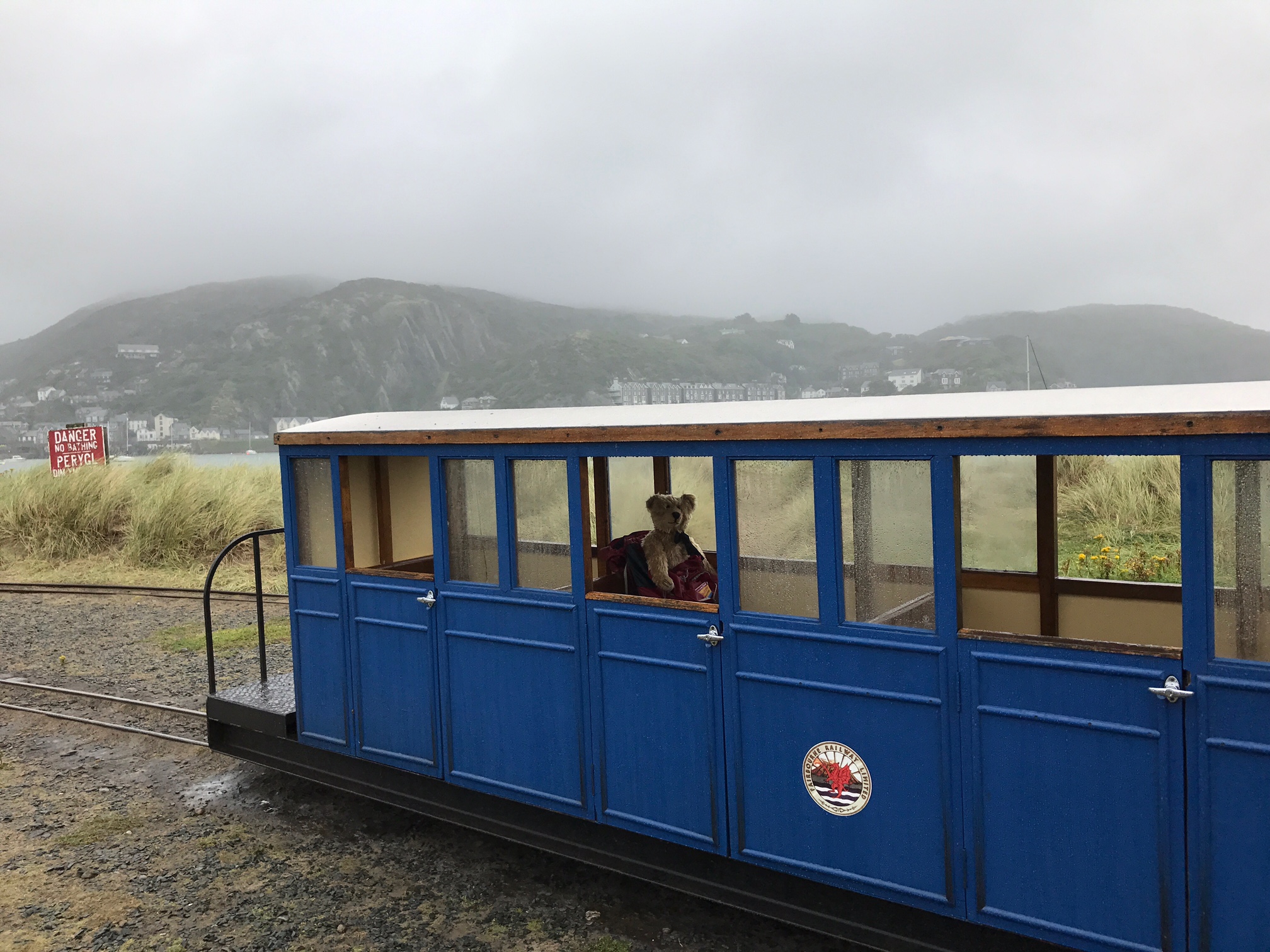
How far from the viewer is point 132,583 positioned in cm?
1553

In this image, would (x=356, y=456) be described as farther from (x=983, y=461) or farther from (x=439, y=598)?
(x=983, y=461)

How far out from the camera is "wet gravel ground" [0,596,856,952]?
4.85 m

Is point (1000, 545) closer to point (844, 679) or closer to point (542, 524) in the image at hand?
point (844, 679)

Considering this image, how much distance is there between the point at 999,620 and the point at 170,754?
6524 millimetres

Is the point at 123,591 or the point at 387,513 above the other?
the point at 387,513

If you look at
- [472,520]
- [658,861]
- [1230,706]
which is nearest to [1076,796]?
[1230,706]

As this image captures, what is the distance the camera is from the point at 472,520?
5.41 metres

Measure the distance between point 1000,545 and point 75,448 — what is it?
20336 millimetres

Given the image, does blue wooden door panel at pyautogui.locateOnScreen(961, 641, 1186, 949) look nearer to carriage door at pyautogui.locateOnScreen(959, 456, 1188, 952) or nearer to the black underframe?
carriage door at pyautogui.locateOnScreen(959, 456, 1188, 952)

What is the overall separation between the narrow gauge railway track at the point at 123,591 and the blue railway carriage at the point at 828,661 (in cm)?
786

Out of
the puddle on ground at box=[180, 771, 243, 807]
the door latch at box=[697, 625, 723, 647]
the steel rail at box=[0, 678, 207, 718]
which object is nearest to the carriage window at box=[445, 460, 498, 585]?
the door latch at box=[697, 625, 723, 647]

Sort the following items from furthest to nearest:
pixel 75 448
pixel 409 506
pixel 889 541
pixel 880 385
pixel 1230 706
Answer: pixel 880 385 < pixel 75 448 < pixel 409 506 < pixel 889 541 < pixel 1230 706

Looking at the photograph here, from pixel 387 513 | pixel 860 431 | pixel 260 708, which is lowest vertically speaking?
pixel 260 708

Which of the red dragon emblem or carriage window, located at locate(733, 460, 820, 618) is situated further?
carriage window, located at locate(733, 460, 820, 618)
